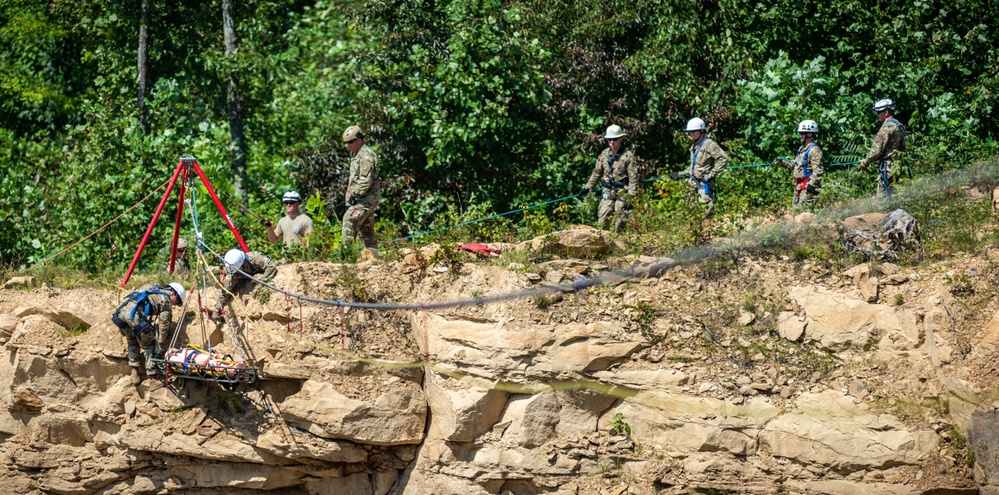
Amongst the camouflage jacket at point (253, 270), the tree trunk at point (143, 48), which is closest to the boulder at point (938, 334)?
the camouflage jacket at point (253, 270)

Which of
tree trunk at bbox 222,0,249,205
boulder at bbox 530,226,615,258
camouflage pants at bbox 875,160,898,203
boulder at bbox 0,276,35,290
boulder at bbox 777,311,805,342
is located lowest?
boulder at bbox 777,311,805,342

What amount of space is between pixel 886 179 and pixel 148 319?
330 inches

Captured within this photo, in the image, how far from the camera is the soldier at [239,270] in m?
13.5

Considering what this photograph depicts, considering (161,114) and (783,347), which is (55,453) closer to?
(161,114)

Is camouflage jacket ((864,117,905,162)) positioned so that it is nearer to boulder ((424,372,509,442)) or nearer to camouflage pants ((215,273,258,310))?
boulder ((424,372,509,442))

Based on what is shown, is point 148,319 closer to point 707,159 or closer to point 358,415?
point 358,415

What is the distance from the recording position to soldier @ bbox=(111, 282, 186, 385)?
13211 mm

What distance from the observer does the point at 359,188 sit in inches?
552

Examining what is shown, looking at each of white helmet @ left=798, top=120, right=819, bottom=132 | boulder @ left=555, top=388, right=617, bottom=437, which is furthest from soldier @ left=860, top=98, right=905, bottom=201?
boulder @ left=555, top=388, right=617, bottom=437

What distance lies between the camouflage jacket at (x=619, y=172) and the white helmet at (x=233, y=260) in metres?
4.32

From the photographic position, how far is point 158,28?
21.0 meters

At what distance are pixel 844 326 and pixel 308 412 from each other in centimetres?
561

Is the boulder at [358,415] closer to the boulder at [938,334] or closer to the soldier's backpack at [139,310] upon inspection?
the soldier's backpack at [139,310]

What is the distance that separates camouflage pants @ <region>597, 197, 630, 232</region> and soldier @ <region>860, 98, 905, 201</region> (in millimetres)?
2791
